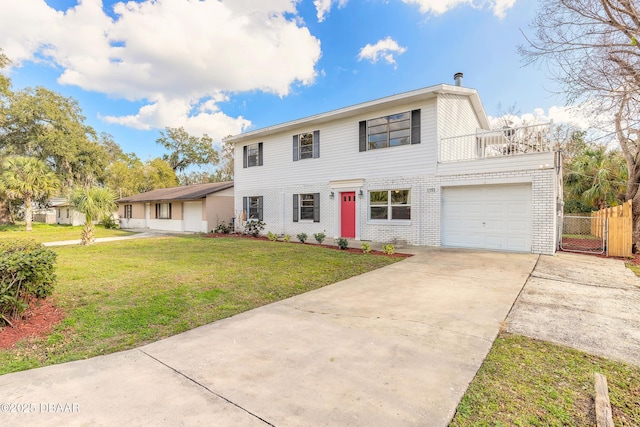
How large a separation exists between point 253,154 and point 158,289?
478 inches

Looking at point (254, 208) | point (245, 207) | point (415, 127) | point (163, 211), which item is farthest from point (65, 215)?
point (415, 127)

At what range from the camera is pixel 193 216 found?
19875mm

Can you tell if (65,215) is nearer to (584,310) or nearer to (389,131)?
(389,131)

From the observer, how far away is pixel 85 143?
28641 mm

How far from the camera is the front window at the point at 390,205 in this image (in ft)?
38.3

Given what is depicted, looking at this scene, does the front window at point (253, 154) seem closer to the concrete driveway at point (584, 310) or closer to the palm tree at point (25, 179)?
the concrete driveway at point (584, 310)

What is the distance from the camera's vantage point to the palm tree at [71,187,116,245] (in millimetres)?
12586

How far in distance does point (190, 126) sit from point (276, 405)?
4222 cm

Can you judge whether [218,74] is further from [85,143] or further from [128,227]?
[85,143]

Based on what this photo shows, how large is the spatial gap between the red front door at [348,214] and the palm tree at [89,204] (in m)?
10.4

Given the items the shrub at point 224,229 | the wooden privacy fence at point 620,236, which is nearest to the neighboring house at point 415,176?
the wooden privacy fence at point 620,236

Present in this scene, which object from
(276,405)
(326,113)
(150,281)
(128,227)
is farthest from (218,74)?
(276,405)

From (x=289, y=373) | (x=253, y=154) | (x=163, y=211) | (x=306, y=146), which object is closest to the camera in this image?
(x=289, y=373)

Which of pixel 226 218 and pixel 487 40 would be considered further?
pixel 226 218
